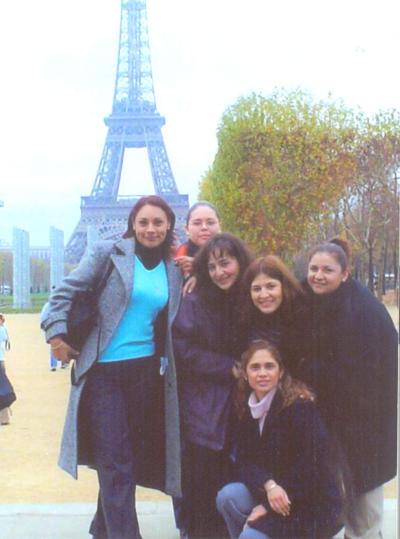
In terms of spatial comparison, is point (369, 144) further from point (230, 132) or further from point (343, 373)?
point (343, 373)

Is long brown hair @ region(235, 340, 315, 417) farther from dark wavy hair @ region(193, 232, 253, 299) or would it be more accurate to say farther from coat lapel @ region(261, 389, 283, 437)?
dark wavy hair @ region(193, 232, 253, 299)

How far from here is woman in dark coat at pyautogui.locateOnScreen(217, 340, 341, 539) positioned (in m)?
3.11

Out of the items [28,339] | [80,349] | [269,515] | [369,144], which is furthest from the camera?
[28,339]

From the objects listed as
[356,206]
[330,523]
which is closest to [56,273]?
[356,206]

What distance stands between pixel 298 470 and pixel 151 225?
3.39ft

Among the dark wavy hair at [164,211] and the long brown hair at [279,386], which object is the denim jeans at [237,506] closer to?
the long brown hair at [279,386]

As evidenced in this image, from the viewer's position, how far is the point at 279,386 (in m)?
3.18

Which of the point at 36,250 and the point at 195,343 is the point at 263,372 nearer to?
the point at 195,343

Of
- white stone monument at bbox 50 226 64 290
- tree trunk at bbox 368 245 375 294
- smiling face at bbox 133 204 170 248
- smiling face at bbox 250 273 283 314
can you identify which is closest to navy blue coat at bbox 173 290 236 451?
smiling face at bbox 250 273 283 314

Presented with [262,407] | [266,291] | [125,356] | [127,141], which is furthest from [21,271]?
[262,407]

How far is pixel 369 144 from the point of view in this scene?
390cm

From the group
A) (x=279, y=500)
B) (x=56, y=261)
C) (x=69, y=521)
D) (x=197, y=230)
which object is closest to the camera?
(x=279, y=500)

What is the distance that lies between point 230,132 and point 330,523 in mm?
1768

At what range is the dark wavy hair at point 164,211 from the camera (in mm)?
3338
